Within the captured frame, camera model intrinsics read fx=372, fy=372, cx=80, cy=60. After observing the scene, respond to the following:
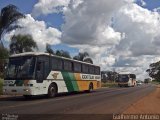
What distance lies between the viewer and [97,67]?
40031 mm

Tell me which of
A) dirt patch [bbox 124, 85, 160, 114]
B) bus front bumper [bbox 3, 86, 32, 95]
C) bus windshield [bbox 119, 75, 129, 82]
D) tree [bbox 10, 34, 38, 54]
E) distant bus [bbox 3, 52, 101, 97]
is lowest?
dirt patch [bbox 124, 85, 160, 114]

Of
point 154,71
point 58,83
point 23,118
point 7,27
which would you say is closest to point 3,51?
point 7,27

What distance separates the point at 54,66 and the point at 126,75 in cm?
4035

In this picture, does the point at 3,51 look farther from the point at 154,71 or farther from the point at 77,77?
the point at 154,71

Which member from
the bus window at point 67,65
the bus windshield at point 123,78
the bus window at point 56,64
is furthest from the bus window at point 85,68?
the bus windshield at point 123,78

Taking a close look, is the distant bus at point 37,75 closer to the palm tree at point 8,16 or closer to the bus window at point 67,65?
the bus window at point 67,65

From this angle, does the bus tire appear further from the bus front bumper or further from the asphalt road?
the bus front bumper

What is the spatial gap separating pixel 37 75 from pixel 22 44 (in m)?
25.7

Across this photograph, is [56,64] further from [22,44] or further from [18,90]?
[22,44]

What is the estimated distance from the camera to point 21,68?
25.3 metres

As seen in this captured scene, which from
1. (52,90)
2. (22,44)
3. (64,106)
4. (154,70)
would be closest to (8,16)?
(22,44)

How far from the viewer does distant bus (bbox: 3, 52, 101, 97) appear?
24875 mm

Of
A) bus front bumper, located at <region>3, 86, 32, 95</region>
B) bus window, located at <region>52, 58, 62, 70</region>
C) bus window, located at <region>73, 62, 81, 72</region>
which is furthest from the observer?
bus window, located at <region>73, 62, 81, 72</region>

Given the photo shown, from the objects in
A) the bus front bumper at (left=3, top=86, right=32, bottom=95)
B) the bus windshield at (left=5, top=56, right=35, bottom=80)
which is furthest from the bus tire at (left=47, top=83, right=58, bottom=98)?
the bus front bumper at (left=3, top=86, right=32, bottom=95)
